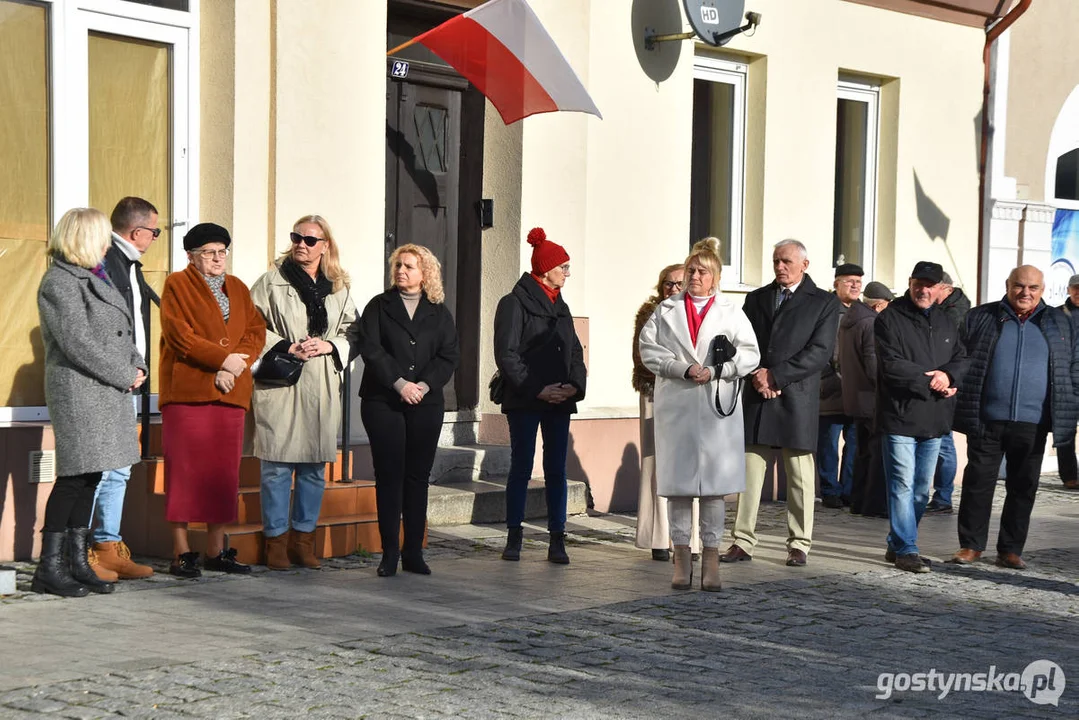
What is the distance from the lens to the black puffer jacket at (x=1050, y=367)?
9781mm

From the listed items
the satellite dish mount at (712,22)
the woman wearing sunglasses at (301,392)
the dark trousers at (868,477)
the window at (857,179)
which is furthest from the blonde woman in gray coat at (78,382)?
the window at (857,179)

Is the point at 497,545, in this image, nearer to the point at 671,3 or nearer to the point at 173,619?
the point at 173,619

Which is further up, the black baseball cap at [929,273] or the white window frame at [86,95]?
the white window frame at [86,95]

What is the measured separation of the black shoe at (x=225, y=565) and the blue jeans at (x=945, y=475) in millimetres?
6470

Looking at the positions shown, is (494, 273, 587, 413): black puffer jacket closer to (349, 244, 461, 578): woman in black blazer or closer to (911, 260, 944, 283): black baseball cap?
(349, 244, 461, 578): woman in black blazer

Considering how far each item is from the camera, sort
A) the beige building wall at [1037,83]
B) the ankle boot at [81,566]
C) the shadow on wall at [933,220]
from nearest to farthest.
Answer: the ankle boot at [81,566] → the shadow on wall at [933,220] → the beige building wall at [1037,83]

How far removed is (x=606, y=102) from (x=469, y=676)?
732 cm

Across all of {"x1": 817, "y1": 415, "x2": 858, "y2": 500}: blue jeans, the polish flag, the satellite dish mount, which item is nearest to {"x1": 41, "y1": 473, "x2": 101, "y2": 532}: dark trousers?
the polish flag

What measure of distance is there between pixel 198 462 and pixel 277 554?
74cm

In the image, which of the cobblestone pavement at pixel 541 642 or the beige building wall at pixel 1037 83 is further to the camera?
the beige building wall at pixel 1037 83

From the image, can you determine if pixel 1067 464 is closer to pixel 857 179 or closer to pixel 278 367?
pixel 857 179

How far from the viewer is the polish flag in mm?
10859

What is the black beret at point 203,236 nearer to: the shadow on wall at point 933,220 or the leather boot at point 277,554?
the leather boot at point 277,554

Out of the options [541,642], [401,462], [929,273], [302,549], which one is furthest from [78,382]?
[929,273]
